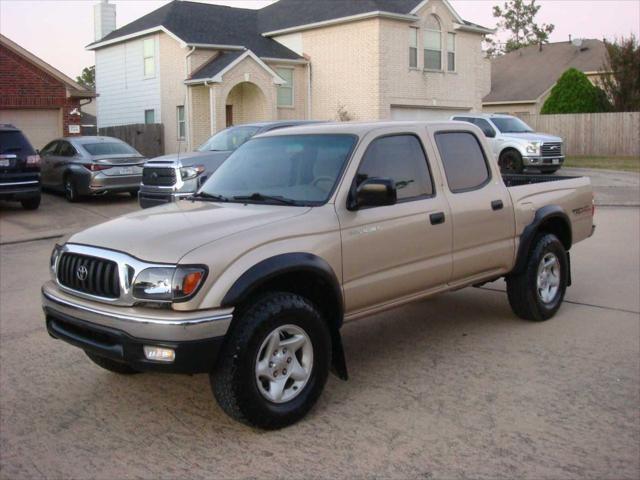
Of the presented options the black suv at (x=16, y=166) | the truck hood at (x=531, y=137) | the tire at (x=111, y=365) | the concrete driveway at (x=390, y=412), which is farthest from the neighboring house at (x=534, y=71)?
the tire at (x=111, y=365)

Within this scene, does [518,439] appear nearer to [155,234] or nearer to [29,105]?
[155,234]

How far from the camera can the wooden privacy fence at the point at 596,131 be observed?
34.5 meters

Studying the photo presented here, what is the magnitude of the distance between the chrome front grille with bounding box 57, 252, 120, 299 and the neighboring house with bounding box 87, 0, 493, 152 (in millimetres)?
23124

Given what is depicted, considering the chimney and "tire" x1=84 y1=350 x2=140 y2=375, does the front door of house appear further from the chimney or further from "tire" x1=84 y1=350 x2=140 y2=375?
"tire" x1=84 y1=350 x2=140 y2=375

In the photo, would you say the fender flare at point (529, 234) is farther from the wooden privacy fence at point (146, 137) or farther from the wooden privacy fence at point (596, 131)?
the wooden privacy fence at point (596, 131)

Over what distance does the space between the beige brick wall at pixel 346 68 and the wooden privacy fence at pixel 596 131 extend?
1052 cm

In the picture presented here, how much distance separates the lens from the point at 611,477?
4.09m

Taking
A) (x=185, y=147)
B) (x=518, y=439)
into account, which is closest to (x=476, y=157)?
(x=518, y=439)

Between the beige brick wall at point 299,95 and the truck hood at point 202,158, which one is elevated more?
the beige brick wall at point 299,95

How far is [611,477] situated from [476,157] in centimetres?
325

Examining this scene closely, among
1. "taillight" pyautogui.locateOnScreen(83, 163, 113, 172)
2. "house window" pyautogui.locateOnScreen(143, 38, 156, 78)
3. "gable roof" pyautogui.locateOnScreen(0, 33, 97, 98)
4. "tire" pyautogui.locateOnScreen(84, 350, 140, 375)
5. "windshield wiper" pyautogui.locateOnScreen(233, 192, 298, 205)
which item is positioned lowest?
"tire" pyautogui.locateOnScreen(84, 350, 140, 375)

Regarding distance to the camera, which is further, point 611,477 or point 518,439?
point 518,439

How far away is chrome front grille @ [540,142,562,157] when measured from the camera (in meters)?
22.7

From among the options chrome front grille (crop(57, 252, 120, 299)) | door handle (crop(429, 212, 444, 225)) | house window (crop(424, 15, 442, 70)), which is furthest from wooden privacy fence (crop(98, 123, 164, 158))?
chrome front grille (crop(57, 252, 120, 299))
